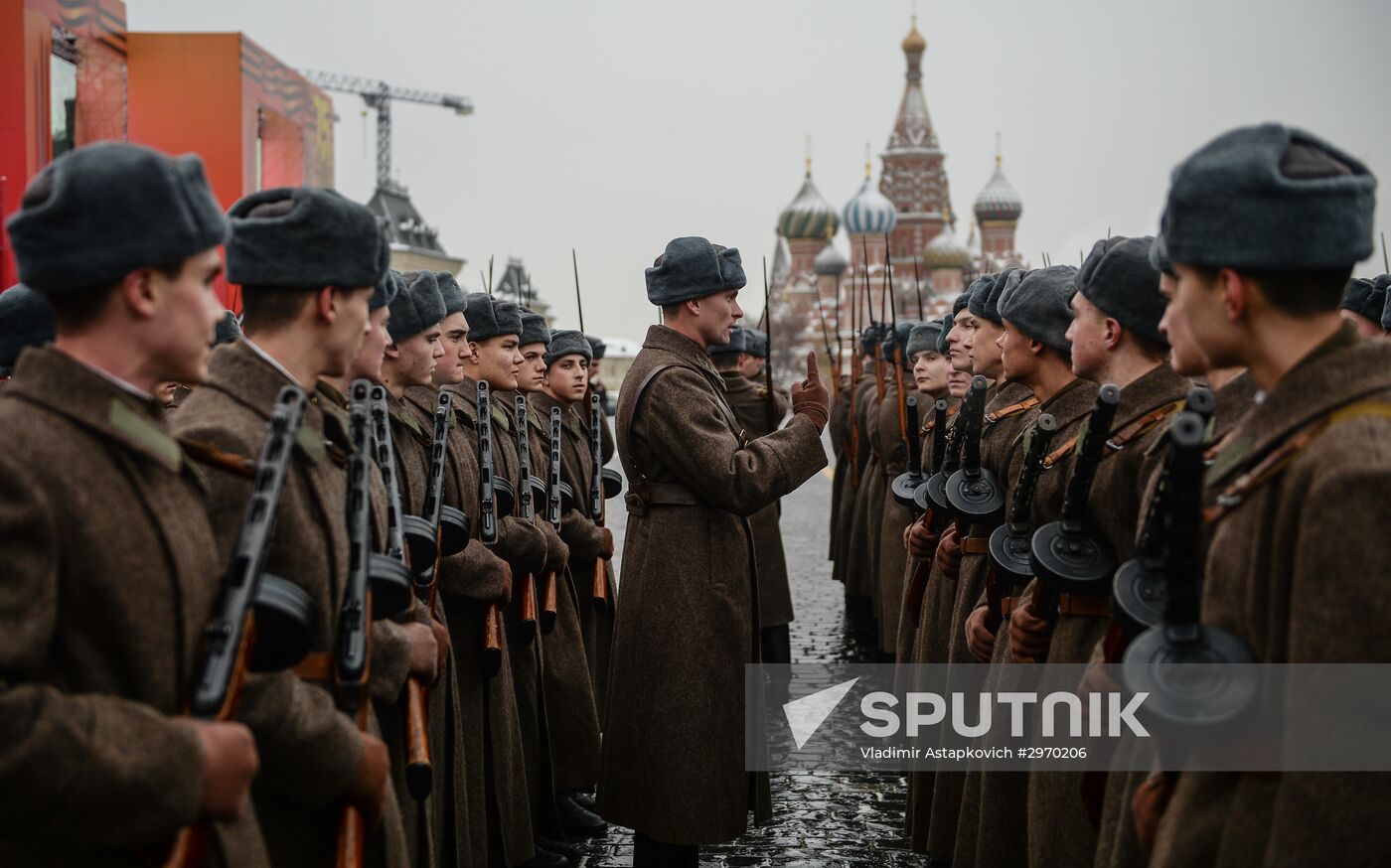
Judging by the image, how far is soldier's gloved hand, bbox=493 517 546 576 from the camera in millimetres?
5586

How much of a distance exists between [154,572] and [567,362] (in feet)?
19.1

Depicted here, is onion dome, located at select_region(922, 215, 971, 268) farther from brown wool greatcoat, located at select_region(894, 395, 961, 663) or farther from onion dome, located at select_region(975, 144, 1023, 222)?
brown wool greatcoat, located at select_region(894, 395, 961, 663)

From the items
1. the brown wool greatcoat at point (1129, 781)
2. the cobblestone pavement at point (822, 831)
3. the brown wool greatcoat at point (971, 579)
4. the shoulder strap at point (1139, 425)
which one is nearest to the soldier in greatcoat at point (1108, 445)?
the shoulder strap at point (1139, 425)

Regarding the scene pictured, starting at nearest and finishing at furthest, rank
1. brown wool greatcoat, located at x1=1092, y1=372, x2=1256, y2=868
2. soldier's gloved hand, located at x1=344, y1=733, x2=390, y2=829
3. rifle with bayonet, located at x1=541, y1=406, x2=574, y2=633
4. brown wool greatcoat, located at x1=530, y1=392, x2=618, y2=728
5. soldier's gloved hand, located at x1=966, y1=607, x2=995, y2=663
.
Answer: soldier's gloved hand, located at x1=344, y1=733, x2=390, y2=829, brown wool greatcoat, located at x1=1092, y1=372, x2=1256, y2=868, soldier's gloved hand, located at x1=966, y1=607, x2=995, y2=663, rifle with bayonet, located at x1=541, y1=406, x2=574, y2=633, brown wool greatcoat, located at x1=530, y1=392, x2=618, y2=728

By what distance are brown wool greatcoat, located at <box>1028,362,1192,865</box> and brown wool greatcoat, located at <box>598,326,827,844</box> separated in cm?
162

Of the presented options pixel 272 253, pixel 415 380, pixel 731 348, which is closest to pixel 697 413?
pixel 415 380

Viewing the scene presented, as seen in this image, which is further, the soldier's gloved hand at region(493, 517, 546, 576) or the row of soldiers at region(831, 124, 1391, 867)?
the soldier's gloved hand at region(493, 517, 546, 576)

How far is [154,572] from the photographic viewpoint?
2.42 m

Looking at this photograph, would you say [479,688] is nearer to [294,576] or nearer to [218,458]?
[294,576]

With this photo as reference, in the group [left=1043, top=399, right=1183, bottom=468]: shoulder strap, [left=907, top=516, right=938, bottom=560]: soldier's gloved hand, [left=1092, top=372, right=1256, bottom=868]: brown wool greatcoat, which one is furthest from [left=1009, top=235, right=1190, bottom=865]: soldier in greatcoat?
[left=907, top=516, right=938, bottom=560]: soldier's gloved hand

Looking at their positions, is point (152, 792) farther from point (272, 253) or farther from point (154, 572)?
point (272, 253)

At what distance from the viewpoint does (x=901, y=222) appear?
88.4m

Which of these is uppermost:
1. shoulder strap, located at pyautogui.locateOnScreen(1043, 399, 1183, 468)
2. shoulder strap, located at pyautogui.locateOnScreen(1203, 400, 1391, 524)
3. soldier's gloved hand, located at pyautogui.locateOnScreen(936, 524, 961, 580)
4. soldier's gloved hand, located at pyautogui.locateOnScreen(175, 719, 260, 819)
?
shoulder strap, located at pyautogui.locateOnScreen(1203, 400, 1391, 524)

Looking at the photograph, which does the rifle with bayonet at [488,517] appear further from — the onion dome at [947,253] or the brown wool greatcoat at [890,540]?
the onion dome at [947,253]
